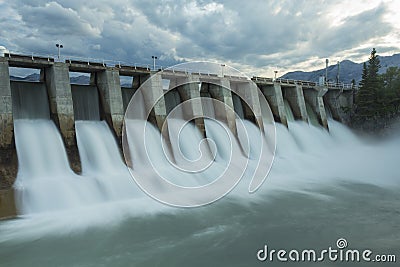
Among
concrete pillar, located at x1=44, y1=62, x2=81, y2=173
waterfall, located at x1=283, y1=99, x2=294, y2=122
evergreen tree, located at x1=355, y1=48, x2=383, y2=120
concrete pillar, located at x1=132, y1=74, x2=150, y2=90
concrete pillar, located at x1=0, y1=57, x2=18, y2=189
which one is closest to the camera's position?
concrete pillar, located at x1=0, y1=57, x2=18, y2=189

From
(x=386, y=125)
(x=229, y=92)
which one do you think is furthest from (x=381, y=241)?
(x=386, y=125)

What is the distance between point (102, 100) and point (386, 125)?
29936mm

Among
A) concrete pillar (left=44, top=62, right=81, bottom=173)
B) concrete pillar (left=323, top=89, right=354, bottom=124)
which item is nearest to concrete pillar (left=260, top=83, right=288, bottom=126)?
concrete pillar (left=323, top=89, right=354, bottom=124)

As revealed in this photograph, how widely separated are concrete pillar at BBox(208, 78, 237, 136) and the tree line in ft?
60.1

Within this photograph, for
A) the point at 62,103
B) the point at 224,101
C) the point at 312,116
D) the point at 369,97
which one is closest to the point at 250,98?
the point at 224,101

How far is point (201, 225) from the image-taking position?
11430 millimetres

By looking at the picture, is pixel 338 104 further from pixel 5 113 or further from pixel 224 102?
pixel 5 113

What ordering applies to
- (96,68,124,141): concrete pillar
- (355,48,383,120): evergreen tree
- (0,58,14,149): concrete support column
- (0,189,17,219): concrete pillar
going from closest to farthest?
(0,189,17,219): concrete pillar → (0,58,14,149): concrete support column → (96,68,124,141): concrete pillar → (355,48,383,120): evergreen tree

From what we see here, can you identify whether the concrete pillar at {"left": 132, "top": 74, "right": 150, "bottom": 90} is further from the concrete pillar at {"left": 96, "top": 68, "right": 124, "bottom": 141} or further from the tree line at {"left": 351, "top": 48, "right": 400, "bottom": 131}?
the tree line at {"left": 351, "top": 48, "right": 400, "bottom": 131}

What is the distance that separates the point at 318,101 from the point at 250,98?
10040 millimetres

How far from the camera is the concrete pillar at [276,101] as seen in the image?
2797 cm

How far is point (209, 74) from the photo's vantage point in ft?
80.7

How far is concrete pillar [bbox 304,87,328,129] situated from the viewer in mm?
32062

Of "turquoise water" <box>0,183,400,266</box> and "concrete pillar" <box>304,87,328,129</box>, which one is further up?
"concrete pillar" <box>304,87,328,129</box>
